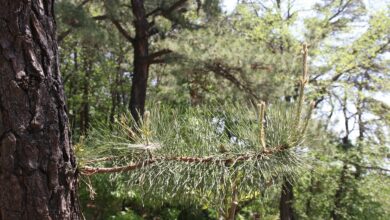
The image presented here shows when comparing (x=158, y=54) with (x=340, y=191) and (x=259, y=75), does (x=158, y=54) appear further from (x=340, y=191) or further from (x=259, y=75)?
(x=340, y=191)

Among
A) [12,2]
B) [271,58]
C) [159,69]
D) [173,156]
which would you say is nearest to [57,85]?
[12,2]

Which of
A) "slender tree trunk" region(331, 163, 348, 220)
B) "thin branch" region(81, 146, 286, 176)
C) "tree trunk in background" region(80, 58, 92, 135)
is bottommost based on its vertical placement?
"slender tree trunk" region(331, 163, 348, 220)

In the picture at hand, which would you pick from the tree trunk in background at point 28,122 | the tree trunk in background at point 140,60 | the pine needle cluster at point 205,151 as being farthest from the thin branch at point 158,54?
the tree trunk in background at point 28,122

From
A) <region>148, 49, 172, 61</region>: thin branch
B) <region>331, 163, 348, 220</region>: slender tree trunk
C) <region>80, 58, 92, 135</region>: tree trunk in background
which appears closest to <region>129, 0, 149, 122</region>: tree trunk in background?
<region>148, 49, 172, 61</region>: thin branch

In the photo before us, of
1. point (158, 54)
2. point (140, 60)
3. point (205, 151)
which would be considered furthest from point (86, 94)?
point (205, 151)

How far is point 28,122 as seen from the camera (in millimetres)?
940

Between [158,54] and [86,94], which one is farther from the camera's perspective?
[86,94]

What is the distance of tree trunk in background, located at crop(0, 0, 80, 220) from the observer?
0.94 meters

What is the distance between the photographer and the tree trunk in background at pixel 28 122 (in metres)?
0.94

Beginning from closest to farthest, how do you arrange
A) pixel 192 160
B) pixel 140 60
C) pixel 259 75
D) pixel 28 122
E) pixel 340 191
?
pixel 28 122
pixel 192 160
pixel 259 75
pixel 140 60
pixel 340 191

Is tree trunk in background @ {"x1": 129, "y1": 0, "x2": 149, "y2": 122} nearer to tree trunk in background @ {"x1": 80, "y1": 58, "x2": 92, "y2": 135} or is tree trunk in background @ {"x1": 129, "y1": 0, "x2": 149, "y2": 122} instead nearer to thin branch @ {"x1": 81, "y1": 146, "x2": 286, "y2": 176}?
tree trunk in background @ {"x1": 80, "y1": 58, "x2": 92, "y2": 135}

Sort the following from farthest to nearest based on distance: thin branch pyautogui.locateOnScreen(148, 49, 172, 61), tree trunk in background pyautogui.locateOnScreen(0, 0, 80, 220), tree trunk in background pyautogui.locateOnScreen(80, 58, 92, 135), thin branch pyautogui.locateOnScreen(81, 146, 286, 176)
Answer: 1. tree trunk in background pyautogui.locateOnScreen(80, 58, 92, 135)
2. thin branch pyautogui.locateOnScreen(148, 49, 172, 61)
3. thin branch pyautogui.locateOnScreen(81, 146, 286, 176)
4. tree trunk in background pyautogui.locateOnScreen(0, 0, 80, 220)

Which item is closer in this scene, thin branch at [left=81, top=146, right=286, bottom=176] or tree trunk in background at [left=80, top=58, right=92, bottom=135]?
thin branch at [left=81, top=146, right=286, bottom=176]

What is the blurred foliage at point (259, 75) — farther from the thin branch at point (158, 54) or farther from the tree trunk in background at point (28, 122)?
the tree trunk in background at point (28, 122)
